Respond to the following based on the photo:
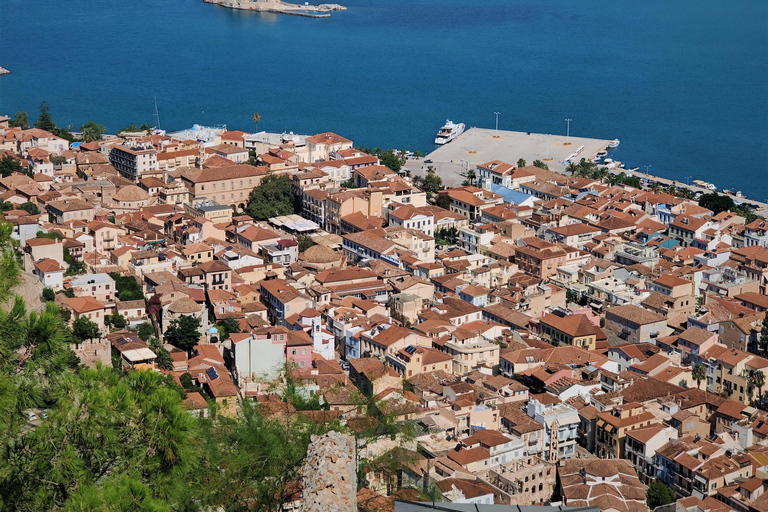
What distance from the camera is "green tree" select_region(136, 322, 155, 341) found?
53.5 feet

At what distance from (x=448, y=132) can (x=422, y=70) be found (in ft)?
43.1

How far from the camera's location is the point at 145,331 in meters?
16.4

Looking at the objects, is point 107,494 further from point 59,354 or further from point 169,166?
point 169,166

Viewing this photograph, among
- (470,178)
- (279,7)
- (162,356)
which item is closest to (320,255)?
(162,356)

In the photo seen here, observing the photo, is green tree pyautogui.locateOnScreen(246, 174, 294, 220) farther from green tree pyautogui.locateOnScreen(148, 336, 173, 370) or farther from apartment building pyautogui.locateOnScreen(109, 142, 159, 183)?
green tree pyautogui.locateOnScreen(148, 336, 173, 370)

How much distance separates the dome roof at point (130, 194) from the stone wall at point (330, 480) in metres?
18.2

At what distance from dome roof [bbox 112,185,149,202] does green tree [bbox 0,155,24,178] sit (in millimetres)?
2827

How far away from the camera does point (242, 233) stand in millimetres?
21141

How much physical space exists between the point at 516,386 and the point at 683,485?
2.78 metres

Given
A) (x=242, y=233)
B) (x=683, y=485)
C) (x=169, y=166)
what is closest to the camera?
(x=683, y=485)

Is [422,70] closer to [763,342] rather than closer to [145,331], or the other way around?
[763,342]

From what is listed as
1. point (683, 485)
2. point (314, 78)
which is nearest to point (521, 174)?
point (683, 485)

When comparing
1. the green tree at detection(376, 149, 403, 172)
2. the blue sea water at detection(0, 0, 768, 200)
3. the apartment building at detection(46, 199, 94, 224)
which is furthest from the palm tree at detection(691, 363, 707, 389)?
the blue sea water at detection(0, 0, 768, 200)

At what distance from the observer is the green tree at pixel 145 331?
53.5ft
